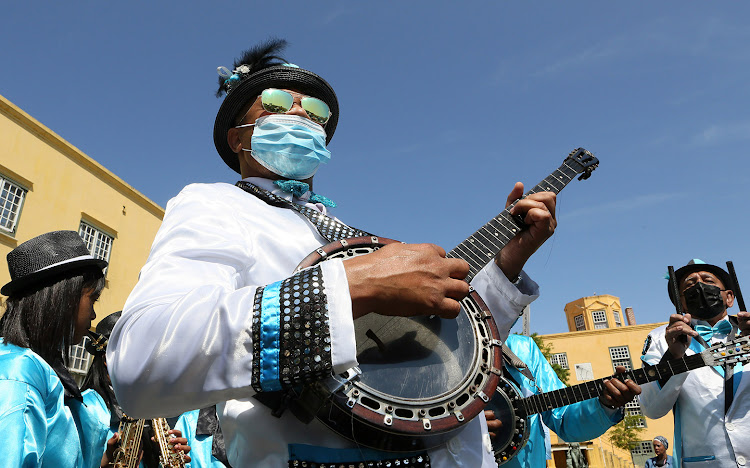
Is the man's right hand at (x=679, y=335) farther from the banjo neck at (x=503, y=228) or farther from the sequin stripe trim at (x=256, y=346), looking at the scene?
the sequin stripe trim at (x=256, y=346)

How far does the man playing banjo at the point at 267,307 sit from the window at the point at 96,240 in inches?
659

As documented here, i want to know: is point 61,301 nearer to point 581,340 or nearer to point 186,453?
point 186,453

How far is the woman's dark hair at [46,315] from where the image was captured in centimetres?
302

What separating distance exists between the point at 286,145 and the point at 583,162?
1467mm

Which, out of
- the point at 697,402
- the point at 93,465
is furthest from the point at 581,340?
the point at 93,465

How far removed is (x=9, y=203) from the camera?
14.2 m

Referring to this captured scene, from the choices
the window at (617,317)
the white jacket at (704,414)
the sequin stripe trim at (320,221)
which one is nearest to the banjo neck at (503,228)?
the sequin stripe trim at (320,221)

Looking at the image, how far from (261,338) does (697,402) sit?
4636 millimetres

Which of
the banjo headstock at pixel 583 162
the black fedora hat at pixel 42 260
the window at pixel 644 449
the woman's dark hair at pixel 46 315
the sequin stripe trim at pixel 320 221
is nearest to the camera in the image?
the sequin stripe trim at pixel 320 221

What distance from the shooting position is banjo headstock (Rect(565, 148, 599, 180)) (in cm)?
254

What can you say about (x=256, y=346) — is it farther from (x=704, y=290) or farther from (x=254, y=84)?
(x=704, y=290)

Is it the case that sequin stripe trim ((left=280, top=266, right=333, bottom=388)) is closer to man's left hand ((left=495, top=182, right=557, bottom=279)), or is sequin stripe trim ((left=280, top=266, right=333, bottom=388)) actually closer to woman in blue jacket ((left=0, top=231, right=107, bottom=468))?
man's left hand ((left=495, top=182, right=557, bottom=279))

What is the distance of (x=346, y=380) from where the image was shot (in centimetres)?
139

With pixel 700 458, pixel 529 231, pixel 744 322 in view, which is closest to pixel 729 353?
pixel 744 322
